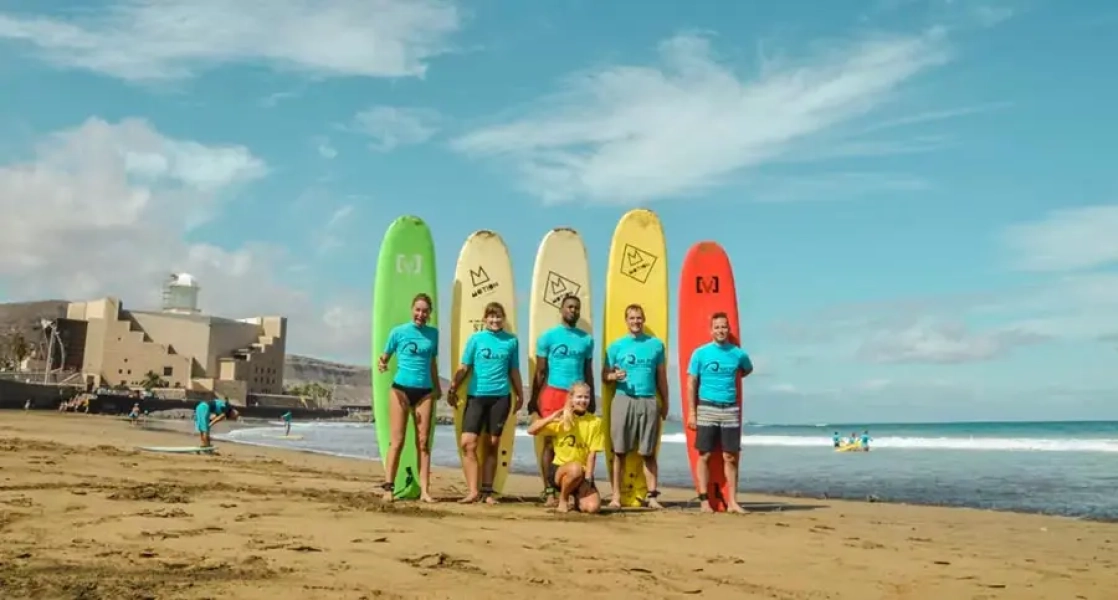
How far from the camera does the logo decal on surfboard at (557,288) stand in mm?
6961

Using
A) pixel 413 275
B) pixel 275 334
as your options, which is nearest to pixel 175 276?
pixel 275 334

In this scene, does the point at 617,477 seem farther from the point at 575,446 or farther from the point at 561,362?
the point at 561,362

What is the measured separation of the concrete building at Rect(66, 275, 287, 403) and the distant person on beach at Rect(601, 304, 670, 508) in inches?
2344

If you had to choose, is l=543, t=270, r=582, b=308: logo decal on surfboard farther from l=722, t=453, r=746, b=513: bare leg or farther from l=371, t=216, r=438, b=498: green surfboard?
l=722, t=453, r=746, b=513: bare leg

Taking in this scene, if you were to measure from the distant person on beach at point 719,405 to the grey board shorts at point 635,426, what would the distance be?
12.0 inches

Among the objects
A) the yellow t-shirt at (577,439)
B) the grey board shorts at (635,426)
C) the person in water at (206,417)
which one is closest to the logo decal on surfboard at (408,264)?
the grey board shorts at (635,426)

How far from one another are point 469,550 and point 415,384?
2.32 metres

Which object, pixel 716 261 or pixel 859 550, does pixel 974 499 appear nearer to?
pixel 716 261

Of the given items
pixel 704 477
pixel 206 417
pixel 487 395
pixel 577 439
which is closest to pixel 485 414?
pixel 487 395

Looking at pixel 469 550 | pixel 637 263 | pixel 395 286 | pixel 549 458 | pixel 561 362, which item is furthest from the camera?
pixel 637 263

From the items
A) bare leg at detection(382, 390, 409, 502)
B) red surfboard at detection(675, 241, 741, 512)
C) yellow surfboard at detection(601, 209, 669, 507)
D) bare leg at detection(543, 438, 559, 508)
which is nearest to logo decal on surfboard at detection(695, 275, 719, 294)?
red surfboard at detection(675, 241, 741, 512)

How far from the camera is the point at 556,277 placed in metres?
7.02

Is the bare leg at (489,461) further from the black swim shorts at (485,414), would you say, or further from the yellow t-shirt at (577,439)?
the yellow t-shirt at (577,439)

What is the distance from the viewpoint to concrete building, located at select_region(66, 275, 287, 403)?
207ft
